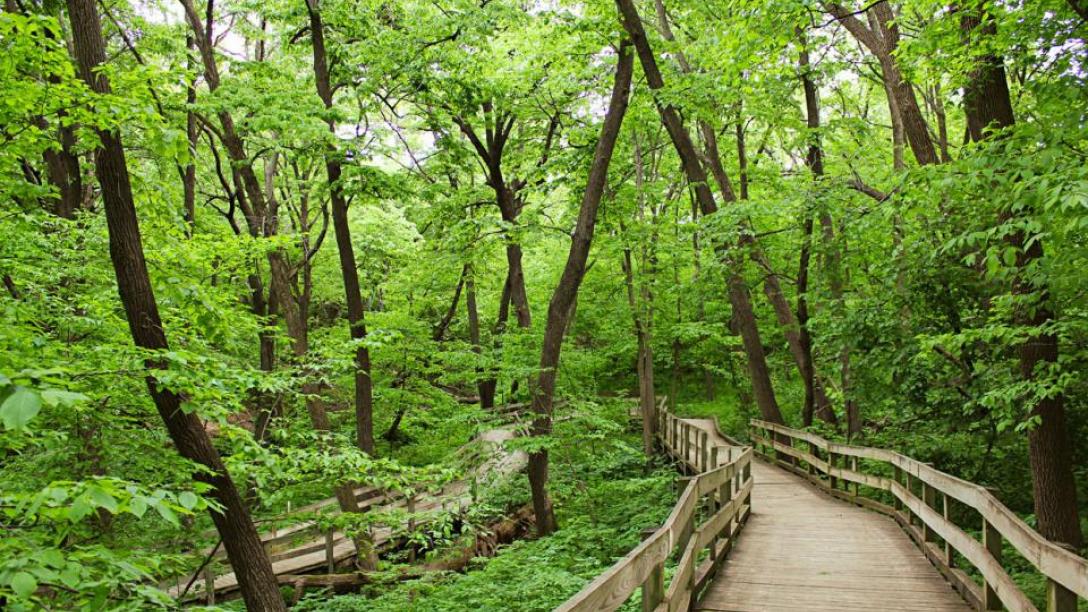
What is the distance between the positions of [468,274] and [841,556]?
40.7 feet

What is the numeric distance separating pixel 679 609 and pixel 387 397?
13.5 m

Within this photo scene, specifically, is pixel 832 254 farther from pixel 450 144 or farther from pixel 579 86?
pixel 450 144

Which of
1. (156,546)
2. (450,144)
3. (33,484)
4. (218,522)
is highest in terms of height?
(450,144)

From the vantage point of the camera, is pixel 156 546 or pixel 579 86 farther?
pixel 579 86

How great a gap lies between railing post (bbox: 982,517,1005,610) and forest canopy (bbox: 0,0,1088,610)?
1122mm

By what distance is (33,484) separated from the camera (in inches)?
225

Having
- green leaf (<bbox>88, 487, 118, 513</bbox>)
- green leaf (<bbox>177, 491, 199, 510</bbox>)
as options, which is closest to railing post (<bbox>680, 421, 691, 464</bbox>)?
green leaf (<bbox>177, 491, 199, 510</bbox>)

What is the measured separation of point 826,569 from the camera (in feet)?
20.5

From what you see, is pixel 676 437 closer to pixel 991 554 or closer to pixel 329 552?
pixel 329 552

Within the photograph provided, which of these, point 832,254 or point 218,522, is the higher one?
point 832,254

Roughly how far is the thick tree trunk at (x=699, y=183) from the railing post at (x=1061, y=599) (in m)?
9.79

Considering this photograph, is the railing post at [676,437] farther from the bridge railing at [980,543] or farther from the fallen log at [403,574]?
the bridge railing at [980,543]

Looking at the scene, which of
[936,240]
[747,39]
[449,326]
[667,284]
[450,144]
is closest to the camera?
[747,39]

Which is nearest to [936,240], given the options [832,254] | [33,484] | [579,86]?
[832,254]
